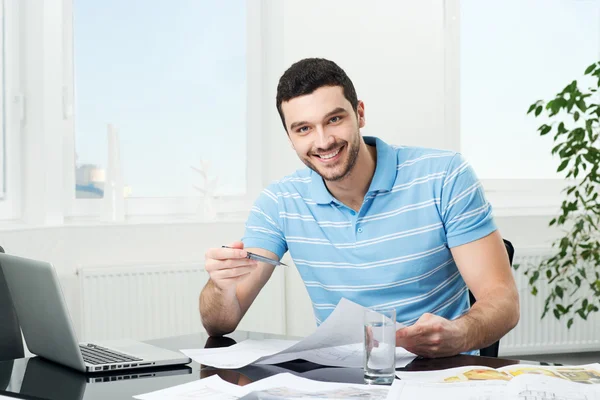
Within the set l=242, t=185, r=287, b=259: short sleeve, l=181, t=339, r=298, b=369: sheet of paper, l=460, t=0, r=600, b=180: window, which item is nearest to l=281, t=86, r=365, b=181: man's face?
l=242, t=185, r=287, b=259: short sleeve

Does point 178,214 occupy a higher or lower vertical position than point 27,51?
lower

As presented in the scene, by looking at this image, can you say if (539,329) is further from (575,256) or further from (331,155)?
(331,155)

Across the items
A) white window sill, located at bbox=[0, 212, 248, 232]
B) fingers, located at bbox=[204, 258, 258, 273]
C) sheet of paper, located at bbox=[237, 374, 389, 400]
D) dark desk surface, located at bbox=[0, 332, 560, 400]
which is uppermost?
white window sill, located at bbox=[0, 212, 248, 232]

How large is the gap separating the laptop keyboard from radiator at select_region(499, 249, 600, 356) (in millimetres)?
2663

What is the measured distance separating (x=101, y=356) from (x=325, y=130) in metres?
0.77

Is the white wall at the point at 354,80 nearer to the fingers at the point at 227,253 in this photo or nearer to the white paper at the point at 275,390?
the fingers at the point at 227,253

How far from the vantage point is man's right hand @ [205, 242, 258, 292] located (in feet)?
5.18

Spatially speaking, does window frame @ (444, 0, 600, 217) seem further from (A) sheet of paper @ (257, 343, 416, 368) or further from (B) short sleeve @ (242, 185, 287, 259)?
(A) sheet of paper @ (257, 343, 416, 368)

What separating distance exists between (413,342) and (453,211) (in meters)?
0.51

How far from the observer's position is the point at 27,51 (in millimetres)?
3162

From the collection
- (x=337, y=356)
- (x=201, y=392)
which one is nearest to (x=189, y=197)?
(x=337, y=356)

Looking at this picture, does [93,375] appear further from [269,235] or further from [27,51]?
[27,51]

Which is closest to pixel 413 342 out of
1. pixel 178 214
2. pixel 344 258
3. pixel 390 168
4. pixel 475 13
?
pixel 344 258

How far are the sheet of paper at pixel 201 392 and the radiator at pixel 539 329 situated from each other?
9.12 ft
